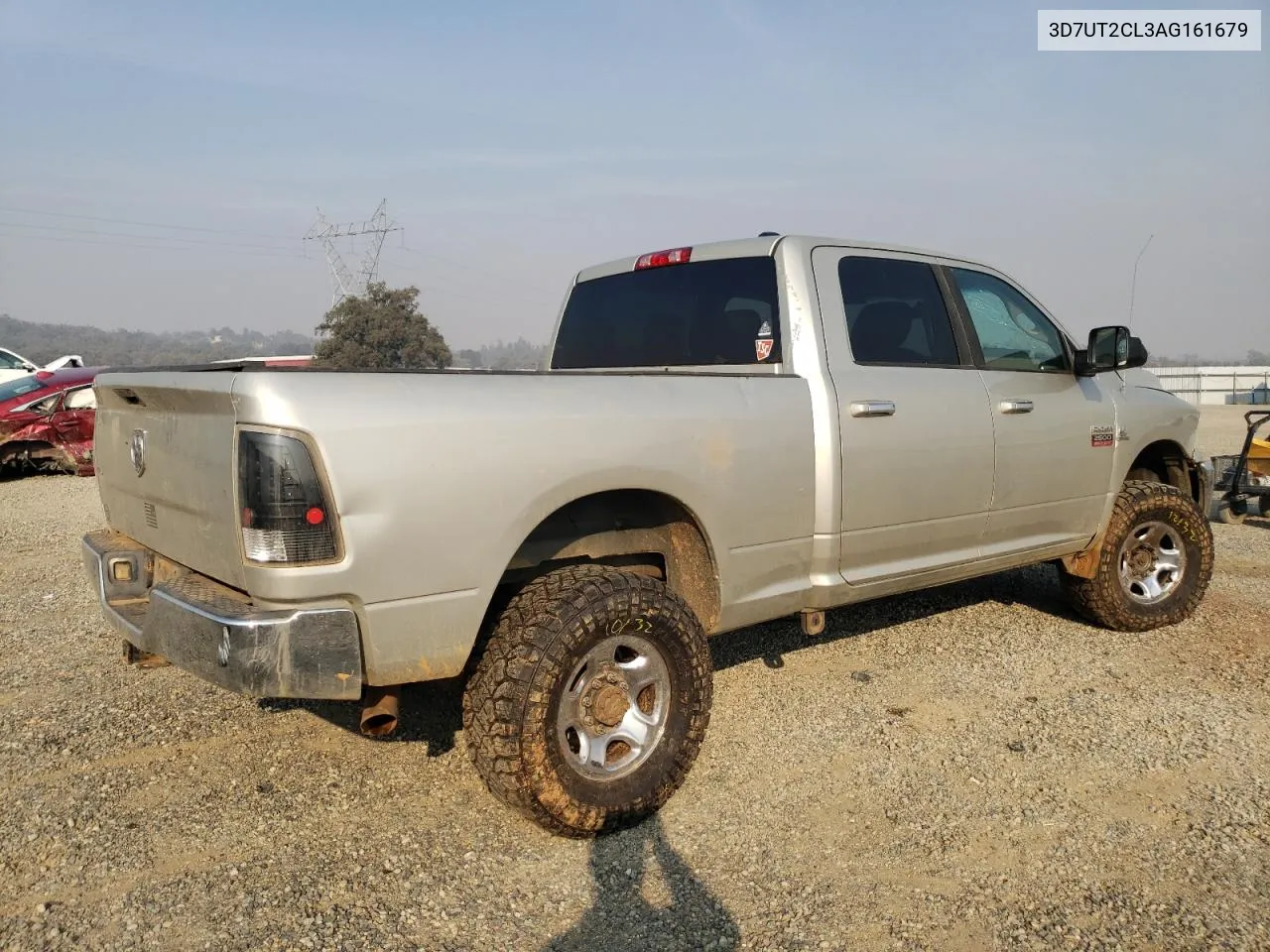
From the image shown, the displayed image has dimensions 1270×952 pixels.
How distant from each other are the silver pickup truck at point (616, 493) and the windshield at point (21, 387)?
10.1 metres

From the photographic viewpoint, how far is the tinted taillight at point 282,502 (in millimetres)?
2543

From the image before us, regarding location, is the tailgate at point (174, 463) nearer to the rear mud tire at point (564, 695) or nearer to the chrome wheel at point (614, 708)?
the rear mud tire at point (564, 695)

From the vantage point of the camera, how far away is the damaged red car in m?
11.9

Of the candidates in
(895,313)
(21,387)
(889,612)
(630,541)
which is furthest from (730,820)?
(21,387)

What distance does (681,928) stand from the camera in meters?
2.64

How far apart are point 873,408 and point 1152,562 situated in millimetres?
2569

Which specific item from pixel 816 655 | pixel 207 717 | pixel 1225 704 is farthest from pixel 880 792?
pixel 207 717

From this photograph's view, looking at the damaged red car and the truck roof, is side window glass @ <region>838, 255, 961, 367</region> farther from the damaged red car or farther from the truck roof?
the damaged red car

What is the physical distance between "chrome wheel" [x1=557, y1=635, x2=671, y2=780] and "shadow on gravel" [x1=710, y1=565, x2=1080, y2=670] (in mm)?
1510

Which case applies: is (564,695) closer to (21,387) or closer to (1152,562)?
(1152,562)

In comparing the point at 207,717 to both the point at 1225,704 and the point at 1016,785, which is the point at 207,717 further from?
the point at 1225,704

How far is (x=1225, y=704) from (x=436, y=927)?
11.7ft

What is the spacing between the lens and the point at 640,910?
274cm

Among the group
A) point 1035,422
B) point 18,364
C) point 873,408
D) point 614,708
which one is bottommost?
point 614,708
